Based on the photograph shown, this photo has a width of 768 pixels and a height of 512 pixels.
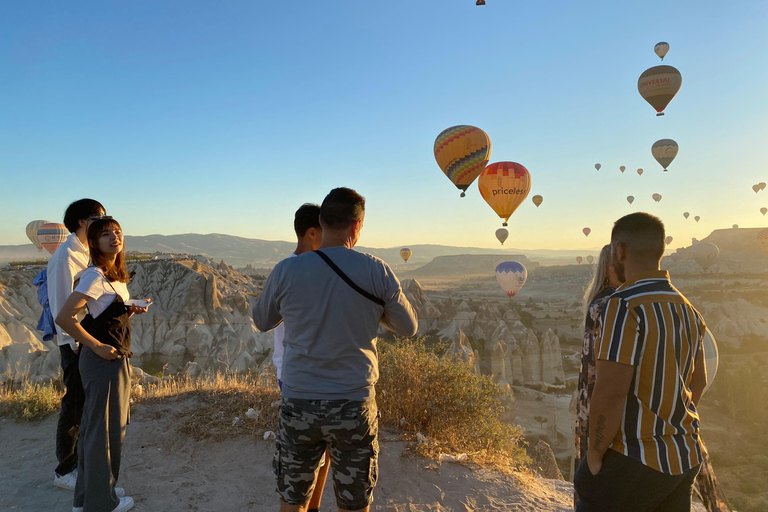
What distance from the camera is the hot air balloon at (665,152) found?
2805 centimetres

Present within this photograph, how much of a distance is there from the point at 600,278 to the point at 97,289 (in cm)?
289

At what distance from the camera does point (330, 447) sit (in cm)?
217

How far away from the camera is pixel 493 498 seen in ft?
12.6

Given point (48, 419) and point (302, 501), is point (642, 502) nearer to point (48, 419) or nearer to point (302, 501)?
point (302, 501)

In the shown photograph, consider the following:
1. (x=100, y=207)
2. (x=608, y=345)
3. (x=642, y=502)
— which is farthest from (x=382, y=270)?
(x=100, y=207)

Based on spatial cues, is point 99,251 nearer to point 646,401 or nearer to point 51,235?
point 646,401

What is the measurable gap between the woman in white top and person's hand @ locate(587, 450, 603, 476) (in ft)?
8.51

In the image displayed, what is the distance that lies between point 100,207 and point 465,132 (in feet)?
47.1

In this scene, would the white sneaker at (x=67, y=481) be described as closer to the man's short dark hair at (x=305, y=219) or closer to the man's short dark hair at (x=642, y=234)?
the man's short dark hair at (x=305, y=219)

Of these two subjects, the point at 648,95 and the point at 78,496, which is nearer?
the point at 78,496

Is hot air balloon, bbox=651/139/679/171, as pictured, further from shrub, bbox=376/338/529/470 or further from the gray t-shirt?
the gray t-shirt

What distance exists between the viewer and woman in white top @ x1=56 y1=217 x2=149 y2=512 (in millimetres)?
2785

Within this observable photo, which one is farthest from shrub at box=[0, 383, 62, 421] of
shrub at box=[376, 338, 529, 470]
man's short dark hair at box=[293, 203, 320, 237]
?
man's short dark hair at box=[293, 203, 320, 237]

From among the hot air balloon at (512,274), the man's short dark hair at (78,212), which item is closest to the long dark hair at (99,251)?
the man's short dark hair at (78,212)
